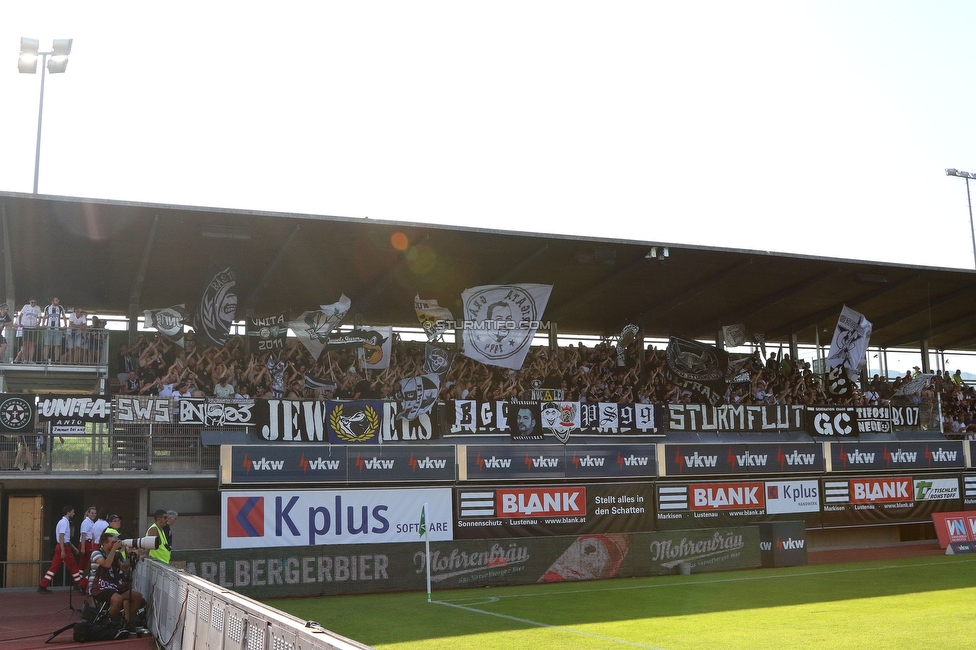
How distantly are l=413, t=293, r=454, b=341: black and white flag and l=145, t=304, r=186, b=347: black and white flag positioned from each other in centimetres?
692

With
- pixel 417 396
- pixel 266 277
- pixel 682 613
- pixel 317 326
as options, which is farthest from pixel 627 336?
pixel 682 613

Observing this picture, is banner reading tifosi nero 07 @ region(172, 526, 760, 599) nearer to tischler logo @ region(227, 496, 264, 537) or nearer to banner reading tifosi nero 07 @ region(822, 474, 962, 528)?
tischler logo @ region(227, 496, 264, 537)

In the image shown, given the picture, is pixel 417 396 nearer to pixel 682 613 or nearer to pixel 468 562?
pixel 468 562

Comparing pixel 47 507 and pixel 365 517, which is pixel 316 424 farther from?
pixel 47 507

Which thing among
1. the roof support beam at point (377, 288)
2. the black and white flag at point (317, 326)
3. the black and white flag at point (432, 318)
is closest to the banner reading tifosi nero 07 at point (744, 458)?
the black and white flag at point (432, 318)

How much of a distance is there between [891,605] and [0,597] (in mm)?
18621

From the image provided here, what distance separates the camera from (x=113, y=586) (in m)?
13.7

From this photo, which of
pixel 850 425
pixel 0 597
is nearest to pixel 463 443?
pixel 0 597

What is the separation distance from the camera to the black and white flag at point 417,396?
24031 millimetres

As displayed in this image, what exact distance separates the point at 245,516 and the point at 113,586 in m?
7.56

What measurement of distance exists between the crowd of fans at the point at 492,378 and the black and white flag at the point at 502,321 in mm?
1056

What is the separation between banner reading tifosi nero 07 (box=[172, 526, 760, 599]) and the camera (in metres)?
18.7

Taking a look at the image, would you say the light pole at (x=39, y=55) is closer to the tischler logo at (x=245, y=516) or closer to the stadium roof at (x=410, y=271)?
the stadium roof at (x=410, y=271)

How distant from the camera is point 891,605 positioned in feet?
53.4
